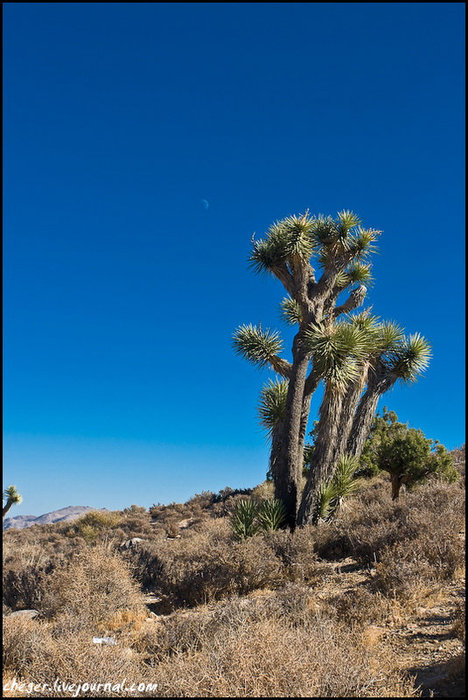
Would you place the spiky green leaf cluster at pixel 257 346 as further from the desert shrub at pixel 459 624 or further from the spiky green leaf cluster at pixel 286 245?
the desert shrub at pixel 459 624

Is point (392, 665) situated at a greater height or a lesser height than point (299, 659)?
lesser

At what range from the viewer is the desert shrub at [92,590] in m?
7.32

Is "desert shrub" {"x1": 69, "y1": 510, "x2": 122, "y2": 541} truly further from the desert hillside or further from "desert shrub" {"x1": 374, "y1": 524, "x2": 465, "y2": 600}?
"desert shrub" {"x1": 374, "y1": 524, "x2": 465, "y2": 600}

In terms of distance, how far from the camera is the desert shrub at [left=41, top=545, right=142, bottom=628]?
732 cm

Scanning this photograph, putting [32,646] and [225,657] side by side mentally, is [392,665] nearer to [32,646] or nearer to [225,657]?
[225,657]

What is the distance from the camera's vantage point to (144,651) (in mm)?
5523

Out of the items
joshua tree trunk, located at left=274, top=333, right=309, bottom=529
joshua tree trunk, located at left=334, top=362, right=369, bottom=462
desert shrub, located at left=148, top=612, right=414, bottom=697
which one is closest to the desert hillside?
desert shrub, located at left=148, top=612, right=414, bottom=697

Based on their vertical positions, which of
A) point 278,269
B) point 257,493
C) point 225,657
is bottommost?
point 257,493

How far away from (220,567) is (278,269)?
7776mm

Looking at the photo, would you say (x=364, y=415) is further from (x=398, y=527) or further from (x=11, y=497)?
(x=11, y=497)

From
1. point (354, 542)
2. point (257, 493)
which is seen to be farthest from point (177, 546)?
point (257, 493)

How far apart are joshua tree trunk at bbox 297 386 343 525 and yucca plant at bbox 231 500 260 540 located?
3.75 ft

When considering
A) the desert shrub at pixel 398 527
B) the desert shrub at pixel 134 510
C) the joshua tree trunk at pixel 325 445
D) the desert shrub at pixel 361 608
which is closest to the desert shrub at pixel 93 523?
the desert shrub at pixel 134 510

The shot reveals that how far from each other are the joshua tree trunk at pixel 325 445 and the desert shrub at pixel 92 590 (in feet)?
15.8
